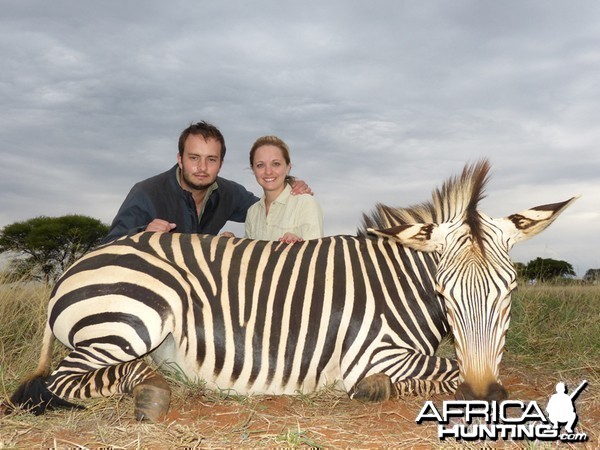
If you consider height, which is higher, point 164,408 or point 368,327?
point 368,327

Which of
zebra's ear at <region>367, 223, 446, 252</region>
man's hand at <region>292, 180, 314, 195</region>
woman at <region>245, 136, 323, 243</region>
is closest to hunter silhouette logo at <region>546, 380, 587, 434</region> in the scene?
zebra's ear at <region>367, 223, 446, 252</region>

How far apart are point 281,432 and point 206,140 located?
12.1ft

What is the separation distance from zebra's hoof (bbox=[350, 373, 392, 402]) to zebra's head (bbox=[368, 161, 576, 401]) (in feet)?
1.88

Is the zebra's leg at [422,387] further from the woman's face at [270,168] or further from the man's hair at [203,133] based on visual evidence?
the man's hair at [203,133]

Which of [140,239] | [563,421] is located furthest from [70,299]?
[563,421]

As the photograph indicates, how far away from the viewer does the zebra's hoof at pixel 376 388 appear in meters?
3.80

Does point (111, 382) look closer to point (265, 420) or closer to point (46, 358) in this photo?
point (46, 358)

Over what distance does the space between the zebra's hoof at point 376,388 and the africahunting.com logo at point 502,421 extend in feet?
1.02

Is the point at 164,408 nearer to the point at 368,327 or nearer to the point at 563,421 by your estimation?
the point at 368,327

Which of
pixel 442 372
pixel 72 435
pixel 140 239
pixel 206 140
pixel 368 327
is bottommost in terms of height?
pixel 72 435

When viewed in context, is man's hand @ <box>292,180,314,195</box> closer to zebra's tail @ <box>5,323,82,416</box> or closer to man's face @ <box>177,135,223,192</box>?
man's face @ <box>177,135,223,192</box>

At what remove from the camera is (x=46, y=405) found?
3.80 meters

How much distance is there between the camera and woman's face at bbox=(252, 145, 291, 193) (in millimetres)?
5887

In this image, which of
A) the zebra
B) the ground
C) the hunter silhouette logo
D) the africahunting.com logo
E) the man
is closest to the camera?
the ground
